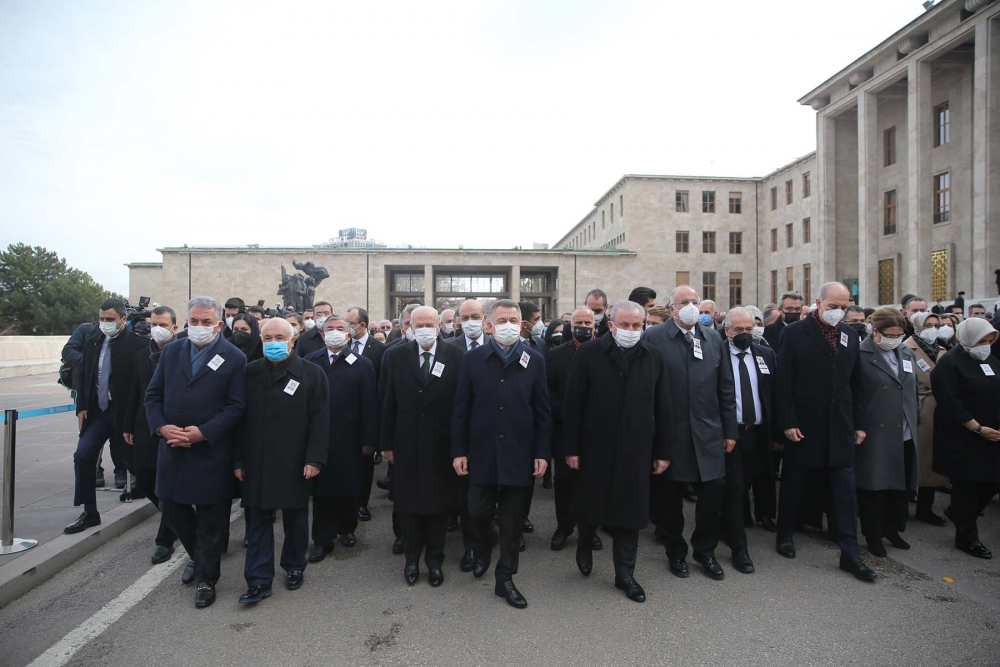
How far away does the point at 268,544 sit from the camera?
4184mm

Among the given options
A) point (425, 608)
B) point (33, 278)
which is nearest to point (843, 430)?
point (425, 608)

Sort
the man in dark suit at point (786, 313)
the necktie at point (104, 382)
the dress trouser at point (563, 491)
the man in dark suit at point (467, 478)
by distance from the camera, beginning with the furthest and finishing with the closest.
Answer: the man in dark suit at point (786, 313) → the necktie at point (104, 382) → the dress trouser at point (563, 491) → the man in dark suit at point (467, 478)

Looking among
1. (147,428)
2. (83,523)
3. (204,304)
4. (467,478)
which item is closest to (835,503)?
(467,478)

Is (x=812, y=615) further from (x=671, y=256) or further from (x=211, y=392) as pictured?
(x=671, y=256)

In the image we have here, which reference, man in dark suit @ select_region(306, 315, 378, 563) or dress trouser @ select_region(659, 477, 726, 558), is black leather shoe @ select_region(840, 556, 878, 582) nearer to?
dress trouser @ select_region(659, 477, 726, 558)

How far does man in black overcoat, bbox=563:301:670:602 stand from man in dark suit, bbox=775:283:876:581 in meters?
1.49

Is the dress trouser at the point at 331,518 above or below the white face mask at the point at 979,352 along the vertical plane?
below

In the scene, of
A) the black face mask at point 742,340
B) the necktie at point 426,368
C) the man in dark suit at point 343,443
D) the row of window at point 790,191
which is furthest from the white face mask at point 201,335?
the row of window at point 790,191

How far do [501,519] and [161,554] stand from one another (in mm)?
2995

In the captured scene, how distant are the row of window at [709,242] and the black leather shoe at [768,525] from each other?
51144 millimetres

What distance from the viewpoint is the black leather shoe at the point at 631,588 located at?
161 inches

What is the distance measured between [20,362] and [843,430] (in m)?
30.2

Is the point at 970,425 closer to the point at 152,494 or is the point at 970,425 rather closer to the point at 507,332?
the point at 507,332

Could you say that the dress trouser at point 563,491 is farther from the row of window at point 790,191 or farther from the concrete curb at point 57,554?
the row of window at point 790,191
